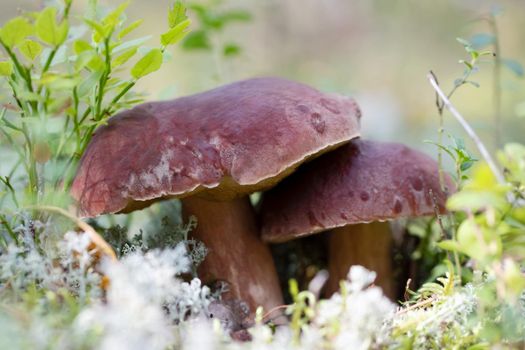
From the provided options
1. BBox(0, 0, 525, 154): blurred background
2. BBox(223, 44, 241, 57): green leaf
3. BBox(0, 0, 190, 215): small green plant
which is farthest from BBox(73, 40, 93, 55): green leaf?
BBox(0, 0, 525, 154): blurred background

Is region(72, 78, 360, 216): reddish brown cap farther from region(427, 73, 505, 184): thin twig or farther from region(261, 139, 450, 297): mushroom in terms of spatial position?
region(427, 73, 505, 184): thin twig

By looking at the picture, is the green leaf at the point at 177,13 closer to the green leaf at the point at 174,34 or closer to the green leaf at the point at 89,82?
the green leaf at the point at 174,34

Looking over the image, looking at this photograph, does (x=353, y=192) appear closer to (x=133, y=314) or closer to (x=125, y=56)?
(x=125, y=56)

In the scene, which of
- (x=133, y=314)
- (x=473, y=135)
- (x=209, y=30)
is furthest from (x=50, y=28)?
(x=209, y=30)

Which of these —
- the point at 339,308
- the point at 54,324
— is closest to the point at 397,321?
the point at 339,308

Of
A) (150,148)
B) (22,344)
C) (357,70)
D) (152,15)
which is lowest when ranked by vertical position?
(22,344)

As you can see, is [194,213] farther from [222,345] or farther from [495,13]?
[495,13]
